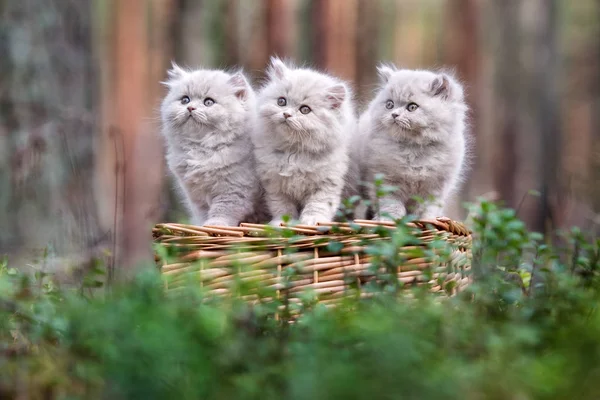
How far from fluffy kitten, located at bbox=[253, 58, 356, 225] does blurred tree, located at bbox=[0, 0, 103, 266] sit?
2.24 meters

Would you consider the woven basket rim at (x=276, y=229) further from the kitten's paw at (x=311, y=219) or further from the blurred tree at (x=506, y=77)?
the blurred tree at (x=506, y=77)

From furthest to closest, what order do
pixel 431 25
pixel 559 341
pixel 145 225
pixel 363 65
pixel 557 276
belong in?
pixel 431 25, pixel 363 65, pixel 145 225, pixel 557 276, pixel 559 341

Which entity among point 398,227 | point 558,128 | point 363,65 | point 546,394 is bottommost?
point 546,394

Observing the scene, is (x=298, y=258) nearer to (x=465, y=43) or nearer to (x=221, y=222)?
(x=221, y=222)

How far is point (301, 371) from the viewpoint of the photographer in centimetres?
159

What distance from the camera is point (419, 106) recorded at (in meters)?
3.19

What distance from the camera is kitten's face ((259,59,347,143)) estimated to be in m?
3.12

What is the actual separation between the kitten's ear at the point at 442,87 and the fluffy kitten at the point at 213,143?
35.4 inches

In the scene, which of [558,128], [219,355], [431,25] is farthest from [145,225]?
[431,25]

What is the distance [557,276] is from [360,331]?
1.30m

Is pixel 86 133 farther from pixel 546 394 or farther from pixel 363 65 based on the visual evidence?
pixel 363 65

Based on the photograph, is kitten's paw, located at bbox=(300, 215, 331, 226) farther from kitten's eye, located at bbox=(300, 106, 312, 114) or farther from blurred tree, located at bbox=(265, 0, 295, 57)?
blurred tree, located at bbox=(265, 0, 295, 57)

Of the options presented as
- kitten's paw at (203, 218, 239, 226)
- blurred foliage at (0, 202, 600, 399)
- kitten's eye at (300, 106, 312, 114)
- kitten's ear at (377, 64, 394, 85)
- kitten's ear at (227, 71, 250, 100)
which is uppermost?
kitten's ear at (377, 64, 394, 85)

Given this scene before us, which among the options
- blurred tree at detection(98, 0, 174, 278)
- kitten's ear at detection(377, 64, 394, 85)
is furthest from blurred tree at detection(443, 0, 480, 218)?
kitten's ear at detection(377, 64, 394, 85)
